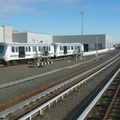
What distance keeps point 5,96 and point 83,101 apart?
414 centimetres

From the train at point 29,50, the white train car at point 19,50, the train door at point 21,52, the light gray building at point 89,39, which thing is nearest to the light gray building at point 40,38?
the light gray building at point 89,39

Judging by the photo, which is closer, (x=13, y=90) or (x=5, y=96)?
(x=5, y=96)

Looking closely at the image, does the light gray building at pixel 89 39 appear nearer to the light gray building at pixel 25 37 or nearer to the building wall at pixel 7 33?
the light gray building at pixel 25 37

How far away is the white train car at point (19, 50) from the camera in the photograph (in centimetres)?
2747

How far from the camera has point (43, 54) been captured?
3222 cm

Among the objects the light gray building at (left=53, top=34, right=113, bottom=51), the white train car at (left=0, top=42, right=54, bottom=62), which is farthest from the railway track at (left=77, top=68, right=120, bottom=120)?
the light gray building at (left=53, top=34, right=113, bottom=51)

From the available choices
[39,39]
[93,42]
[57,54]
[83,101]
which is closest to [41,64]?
[57,54]

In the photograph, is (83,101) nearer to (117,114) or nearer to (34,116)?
(117,114)

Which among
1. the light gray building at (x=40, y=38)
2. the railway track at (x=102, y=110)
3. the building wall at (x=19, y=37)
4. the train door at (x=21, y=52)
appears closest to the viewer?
the railway track at (x=102, y=110)

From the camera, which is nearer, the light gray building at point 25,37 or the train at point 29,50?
the train at point 29,50

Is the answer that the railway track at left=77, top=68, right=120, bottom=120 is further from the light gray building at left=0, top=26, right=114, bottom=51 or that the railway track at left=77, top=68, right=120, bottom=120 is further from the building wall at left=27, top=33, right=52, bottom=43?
the building wall at left=27, top=33, right=52, bottom=43

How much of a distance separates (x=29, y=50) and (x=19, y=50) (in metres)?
1.88

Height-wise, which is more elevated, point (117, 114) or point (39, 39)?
point (39, 39)

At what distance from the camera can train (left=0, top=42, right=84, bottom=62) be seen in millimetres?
27569
